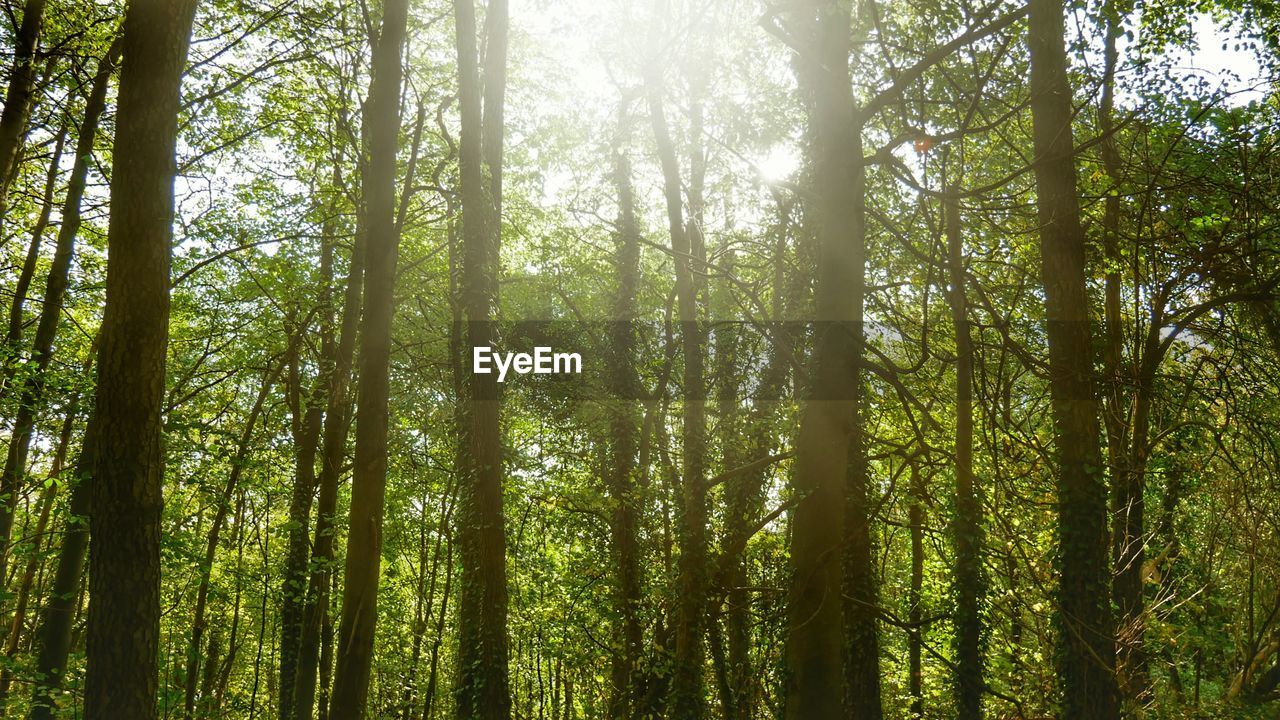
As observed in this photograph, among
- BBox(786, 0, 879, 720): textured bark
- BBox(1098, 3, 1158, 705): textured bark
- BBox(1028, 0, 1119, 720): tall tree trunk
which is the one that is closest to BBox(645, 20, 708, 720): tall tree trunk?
BBox(1028, 0, 1119, 720): tall tree trunk

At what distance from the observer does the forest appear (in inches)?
211

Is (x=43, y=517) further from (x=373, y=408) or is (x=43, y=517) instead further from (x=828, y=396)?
(x=828, y=396)

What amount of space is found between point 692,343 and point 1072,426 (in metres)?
4.75

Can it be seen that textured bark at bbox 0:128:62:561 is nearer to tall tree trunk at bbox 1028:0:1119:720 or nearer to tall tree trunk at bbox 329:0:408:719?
tall tree trunk at bbox 329:0:408:719

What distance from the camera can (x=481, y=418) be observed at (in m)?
8.51

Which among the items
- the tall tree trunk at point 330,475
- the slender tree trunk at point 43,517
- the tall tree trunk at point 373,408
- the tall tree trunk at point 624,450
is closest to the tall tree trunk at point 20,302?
the slender tree trunk at point 43,517

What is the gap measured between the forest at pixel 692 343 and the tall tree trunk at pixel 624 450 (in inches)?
3.1

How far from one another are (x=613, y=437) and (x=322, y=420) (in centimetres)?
493

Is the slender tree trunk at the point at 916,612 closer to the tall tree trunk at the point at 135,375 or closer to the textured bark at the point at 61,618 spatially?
the tall tree trunk at the point at 135,375

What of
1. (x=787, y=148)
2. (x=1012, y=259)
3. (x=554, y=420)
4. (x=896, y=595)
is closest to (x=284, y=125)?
(x=554, y=420)

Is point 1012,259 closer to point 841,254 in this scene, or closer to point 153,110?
point 841,254

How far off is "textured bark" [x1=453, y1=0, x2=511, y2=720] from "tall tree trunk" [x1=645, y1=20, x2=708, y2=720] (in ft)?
7.31

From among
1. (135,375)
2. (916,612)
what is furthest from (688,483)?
(135,375)

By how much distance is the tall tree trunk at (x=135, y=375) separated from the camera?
16.8 ft
